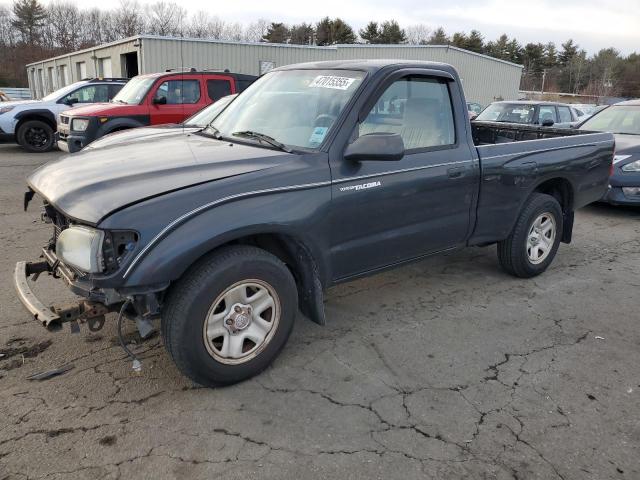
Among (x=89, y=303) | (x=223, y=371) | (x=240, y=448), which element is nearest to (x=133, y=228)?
(x=89, y=303)

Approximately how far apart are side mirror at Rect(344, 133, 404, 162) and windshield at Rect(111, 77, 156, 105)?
27.4ft

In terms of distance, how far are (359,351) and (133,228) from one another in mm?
1802

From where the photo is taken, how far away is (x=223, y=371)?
10.1 ft

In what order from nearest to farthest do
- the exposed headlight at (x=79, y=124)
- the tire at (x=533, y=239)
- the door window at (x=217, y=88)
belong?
the tire at (x=533, y=239) → the exposed headlight at (x=79, y=124) → the door window at (x=217, y=88)

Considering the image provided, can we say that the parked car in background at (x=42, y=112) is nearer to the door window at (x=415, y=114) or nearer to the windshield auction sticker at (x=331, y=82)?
the windshield auction sticker at (x=331, y=82)

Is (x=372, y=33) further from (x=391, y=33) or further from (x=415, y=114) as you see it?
(x=415, y=114)

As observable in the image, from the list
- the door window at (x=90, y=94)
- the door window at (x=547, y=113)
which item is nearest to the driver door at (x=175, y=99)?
the door window at (x=90, y=94)

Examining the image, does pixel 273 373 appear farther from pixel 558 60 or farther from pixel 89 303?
pixel 558 60

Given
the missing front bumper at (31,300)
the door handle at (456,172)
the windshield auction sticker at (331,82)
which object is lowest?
the missing front bumper at (31,300)

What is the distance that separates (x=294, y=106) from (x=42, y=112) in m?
11.7

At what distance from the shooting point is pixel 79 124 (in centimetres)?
1005

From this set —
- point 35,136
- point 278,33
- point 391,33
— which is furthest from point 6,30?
point 35,136

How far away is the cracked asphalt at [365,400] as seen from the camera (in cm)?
257

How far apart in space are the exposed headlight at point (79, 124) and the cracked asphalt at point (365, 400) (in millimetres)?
6204
